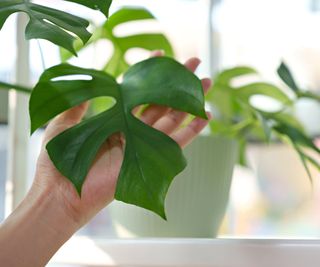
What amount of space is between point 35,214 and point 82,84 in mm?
181

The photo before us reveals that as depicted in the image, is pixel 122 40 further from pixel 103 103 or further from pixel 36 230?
pixel 36 230

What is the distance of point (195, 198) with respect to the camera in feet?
3.22

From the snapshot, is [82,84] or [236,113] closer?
[82,84]

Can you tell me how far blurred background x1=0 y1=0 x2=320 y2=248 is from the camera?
1325mm

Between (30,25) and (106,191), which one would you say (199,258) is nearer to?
(106,191)

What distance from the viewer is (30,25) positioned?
64 centimetres

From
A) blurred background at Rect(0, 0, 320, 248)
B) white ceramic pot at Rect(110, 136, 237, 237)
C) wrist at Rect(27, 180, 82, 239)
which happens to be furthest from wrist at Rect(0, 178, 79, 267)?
blurred background at Rect(0, 0, 320, 248)

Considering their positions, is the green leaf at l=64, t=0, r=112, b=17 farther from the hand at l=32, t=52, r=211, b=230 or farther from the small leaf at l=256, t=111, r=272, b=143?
the small leaf at l=256, t=111, r=272, b=143

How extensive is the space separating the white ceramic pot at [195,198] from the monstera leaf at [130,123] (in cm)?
21

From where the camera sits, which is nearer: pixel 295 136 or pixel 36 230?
pixel 36 230

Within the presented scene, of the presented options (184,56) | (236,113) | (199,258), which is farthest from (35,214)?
(184,56)

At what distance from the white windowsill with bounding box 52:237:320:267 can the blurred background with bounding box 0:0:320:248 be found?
0.39 meters

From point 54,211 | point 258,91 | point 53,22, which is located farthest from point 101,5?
point 258,91

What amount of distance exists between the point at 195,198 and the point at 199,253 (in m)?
0.16
